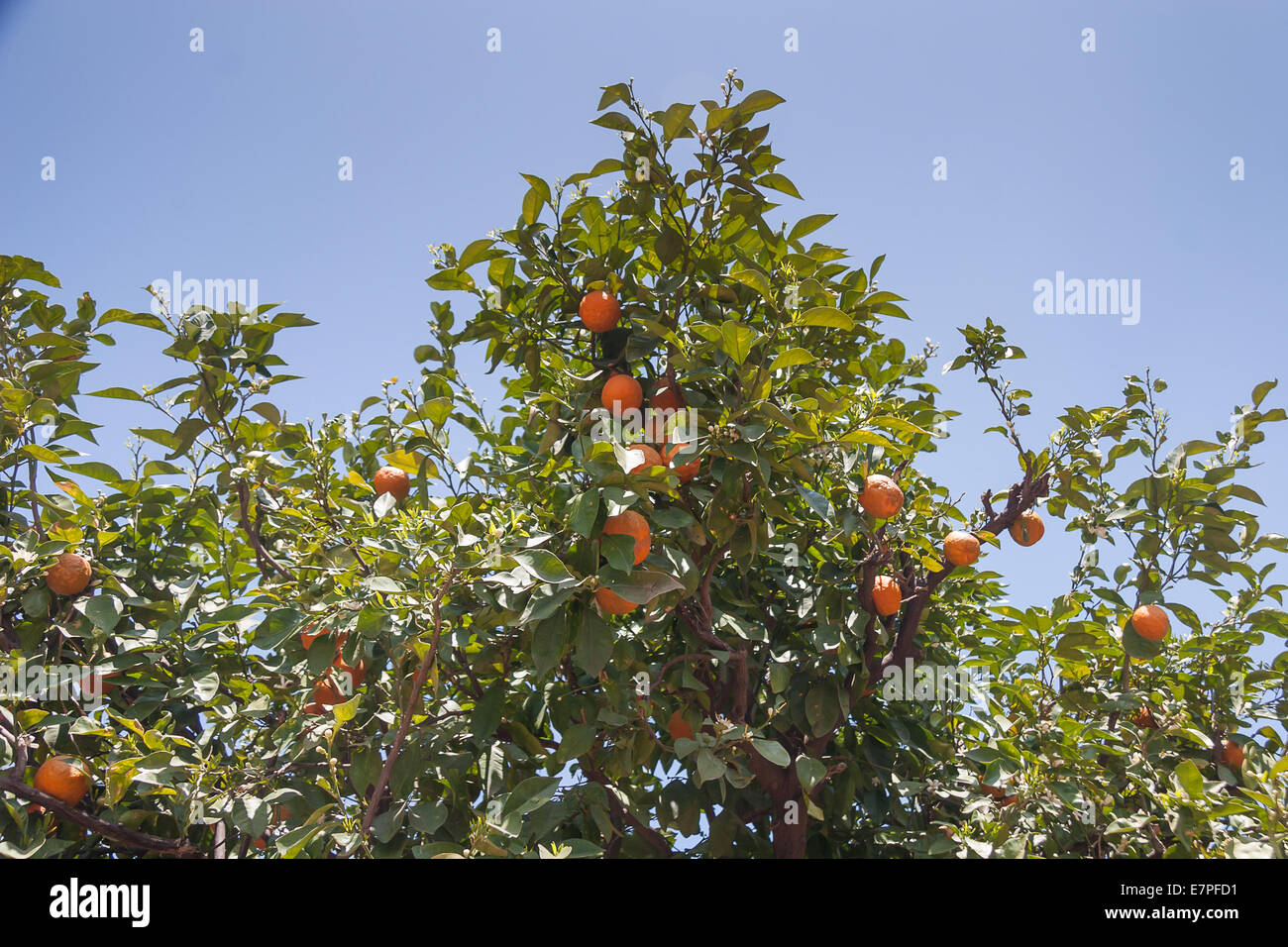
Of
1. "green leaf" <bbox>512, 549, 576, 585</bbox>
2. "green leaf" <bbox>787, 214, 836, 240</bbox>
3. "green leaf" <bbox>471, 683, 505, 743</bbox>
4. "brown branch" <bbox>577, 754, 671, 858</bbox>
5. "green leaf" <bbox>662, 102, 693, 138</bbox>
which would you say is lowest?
"brown branch" <bbox>577, 754, 671, 858</bbox>

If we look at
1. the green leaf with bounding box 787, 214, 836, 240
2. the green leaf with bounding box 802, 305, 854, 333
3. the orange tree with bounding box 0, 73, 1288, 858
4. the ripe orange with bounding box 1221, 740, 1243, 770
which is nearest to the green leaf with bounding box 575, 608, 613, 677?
the orange tree with bounding box 0, 73, 1288, 858

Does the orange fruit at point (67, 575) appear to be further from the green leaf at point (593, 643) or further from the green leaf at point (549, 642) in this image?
the green leaf at point (593, 643)

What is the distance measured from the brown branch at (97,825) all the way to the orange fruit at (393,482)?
1.16 meters

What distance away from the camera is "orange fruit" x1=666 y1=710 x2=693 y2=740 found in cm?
272

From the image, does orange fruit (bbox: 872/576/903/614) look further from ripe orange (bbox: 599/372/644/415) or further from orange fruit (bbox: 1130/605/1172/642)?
ripe orange (bbox: 599/372/644/415)

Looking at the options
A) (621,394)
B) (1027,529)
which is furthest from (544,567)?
(1027,529)

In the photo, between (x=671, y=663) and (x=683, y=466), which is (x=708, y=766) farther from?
(x=683, y=466)

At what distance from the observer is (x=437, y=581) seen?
2129 mm

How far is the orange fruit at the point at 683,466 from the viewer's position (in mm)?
2226

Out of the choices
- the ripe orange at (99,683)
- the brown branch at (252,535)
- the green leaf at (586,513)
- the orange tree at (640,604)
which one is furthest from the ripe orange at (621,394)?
the ripe orange at (99,683)

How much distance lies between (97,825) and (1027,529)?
2.94 meters

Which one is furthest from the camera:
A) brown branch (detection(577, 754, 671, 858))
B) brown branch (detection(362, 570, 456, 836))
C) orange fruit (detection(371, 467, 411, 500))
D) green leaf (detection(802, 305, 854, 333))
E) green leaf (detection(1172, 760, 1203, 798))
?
orange fruit (detection(371, 467, 411, 500))
